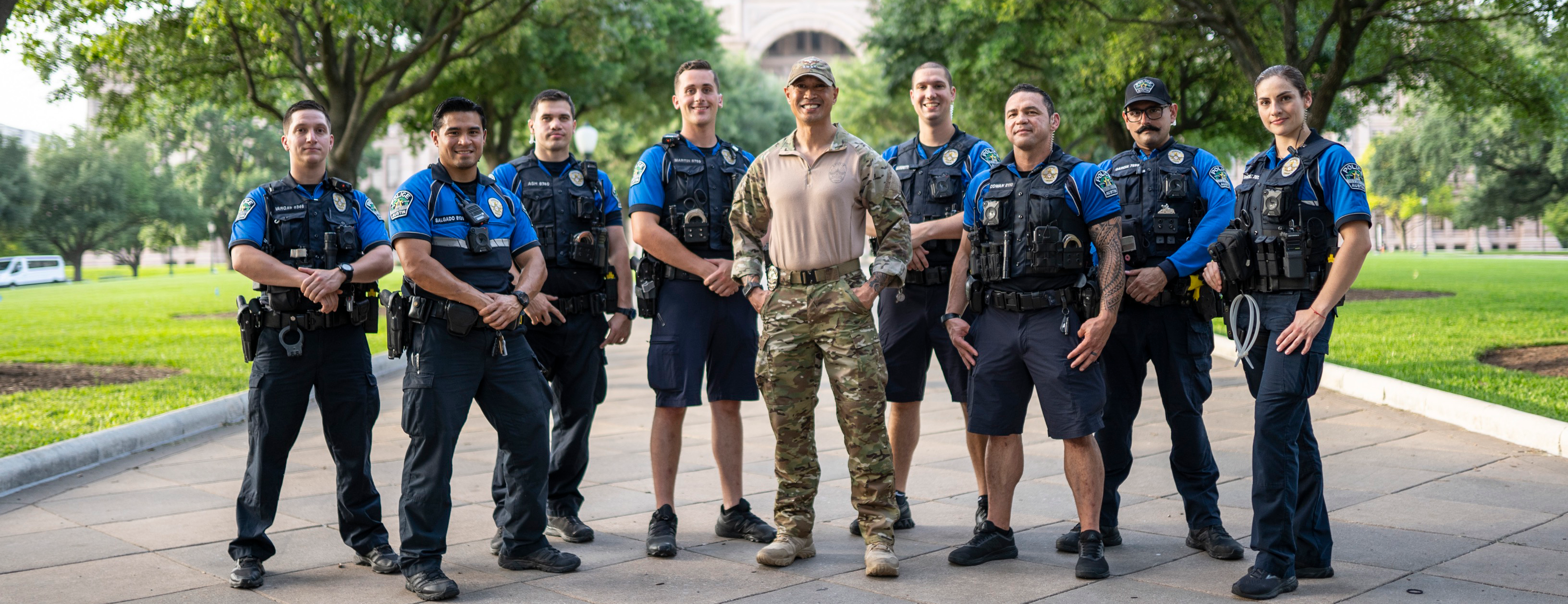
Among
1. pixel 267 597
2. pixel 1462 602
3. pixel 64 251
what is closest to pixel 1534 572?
pixel 1462 602

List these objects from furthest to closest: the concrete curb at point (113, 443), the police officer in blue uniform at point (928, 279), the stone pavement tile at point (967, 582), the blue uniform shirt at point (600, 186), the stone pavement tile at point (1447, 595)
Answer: the concrete curb at point (113, 443), the blue uniform shirt at point (600, 186), the police officer in blue uniform at point (928, 279), the stone pavement tile at point (967, 582), the stone pavement tile at point (1447, 595)

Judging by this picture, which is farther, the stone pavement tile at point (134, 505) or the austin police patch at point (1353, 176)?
the stone pavement tile at point (134, 505)

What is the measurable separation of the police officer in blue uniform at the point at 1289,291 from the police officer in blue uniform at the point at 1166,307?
1.38ft

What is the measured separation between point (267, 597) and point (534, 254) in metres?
1.70

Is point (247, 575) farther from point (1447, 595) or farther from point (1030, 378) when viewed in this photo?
point (1447, 595)

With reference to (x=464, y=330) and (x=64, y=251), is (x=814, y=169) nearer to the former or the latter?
(x=464, y=330)

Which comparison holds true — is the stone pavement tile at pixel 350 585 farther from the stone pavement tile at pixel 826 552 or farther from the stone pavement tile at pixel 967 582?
the stone pavement tile at pixel 967 582

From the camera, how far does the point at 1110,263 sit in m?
4.79

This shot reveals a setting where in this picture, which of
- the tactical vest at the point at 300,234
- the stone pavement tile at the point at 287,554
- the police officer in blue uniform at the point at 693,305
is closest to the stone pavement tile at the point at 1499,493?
the police officer in blue uniform at the point at 693,305

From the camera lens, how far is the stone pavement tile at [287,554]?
5004 millimetres

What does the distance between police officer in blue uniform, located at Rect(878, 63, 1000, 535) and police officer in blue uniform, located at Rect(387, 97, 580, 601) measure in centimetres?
158

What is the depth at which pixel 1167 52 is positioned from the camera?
1966 cm

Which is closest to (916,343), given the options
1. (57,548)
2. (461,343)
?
(461,343)

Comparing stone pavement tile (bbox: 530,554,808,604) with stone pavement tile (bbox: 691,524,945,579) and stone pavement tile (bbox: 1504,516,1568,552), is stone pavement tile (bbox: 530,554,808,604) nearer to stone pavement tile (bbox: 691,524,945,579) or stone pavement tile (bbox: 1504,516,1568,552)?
stone pavement tile (bbox: 691,524,945,579)
